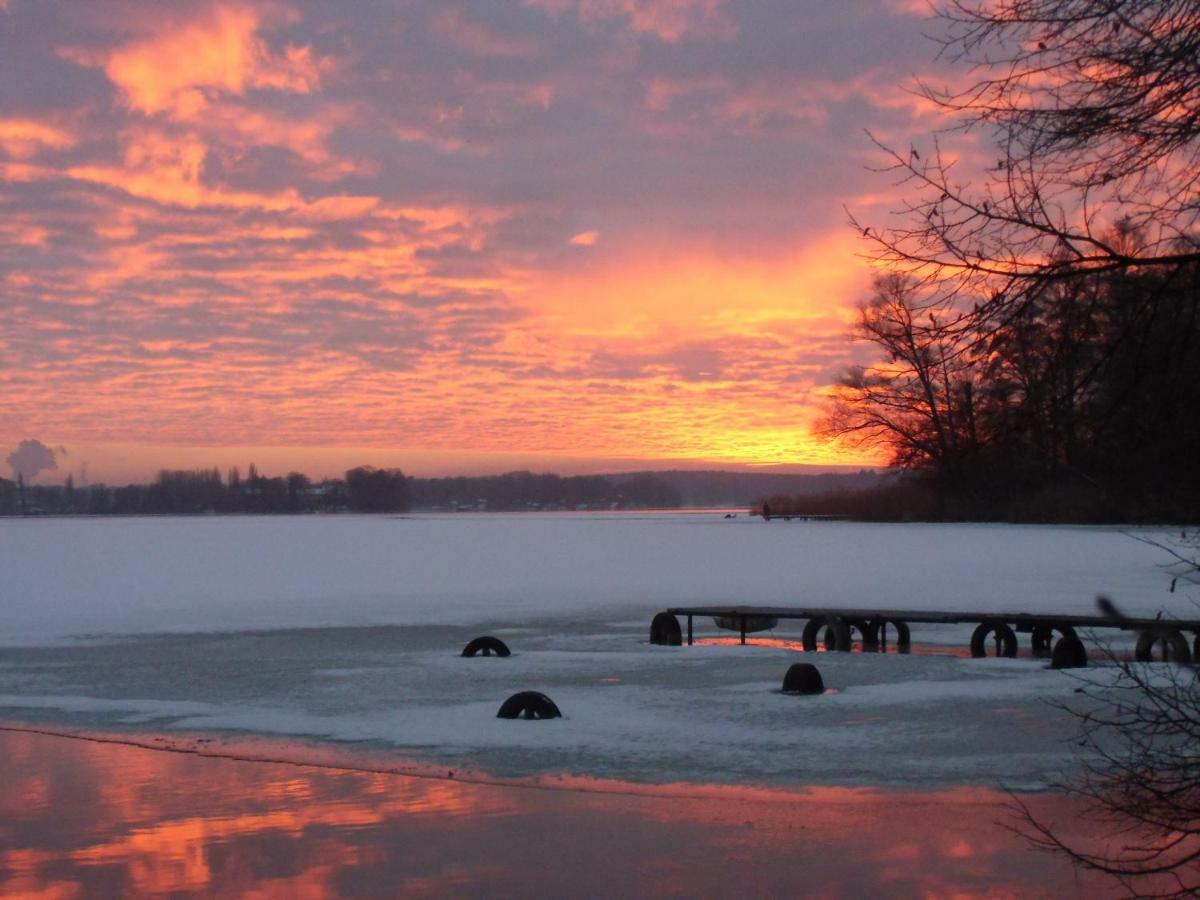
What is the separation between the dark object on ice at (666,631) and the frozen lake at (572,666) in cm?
49

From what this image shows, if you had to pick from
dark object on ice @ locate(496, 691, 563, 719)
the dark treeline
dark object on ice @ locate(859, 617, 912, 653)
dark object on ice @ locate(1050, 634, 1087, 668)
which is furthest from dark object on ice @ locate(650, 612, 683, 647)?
the dark treeline

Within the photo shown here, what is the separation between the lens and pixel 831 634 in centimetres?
1722

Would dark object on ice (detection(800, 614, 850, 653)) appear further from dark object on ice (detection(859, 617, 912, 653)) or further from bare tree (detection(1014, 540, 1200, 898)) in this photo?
bare tree (detection(1014, 540, 1200, 898))

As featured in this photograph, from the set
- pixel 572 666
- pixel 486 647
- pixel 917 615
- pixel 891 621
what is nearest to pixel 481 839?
pixel 572 666

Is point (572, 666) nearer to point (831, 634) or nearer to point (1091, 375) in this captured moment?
point (831, 634)

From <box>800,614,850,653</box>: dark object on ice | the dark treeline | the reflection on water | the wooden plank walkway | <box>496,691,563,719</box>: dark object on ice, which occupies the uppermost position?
the dark treeline

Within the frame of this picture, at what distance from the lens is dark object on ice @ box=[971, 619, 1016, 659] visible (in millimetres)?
16156

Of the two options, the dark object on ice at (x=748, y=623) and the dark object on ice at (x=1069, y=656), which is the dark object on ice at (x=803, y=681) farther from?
the dark object on ice at (x=748, y=623)

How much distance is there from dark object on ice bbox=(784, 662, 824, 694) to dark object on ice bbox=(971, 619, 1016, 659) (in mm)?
4285

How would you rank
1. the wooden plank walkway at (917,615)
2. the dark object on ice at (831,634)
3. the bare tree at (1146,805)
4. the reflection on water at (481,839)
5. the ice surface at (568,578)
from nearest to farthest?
the bare tree at (1146,805) < the reflection on water at (481,839) < the wooden plank walkway at (917,615) < the dark object on ice at (831,634) < the ice surface at (568,578)

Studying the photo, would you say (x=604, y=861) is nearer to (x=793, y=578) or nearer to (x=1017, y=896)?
(x=1017, y=896)

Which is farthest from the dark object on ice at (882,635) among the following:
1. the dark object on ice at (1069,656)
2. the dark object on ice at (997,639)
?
the dark object on ice at (1069,656)

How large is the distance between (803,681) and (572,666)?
318 cm

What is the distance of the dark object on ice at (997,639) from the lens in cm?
1616
